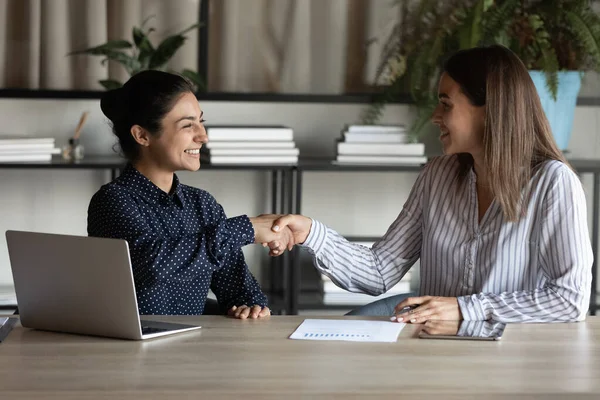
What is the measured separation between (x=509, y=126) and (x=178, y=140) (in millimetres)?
904

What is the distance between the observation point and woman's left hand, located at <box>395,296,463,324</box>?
2150 mm

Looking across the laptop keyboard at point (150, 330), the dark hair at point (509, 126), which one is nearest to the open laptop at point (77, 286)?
the laptop keyboard at point (150, 330)

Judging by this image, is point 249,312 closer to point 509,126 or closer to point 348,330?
point 348,330

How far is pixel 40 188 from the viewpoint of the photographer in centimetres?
400

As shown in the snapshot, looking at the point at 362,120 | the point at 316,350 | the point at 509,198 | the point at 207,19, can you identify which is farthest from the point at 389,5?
the point at 316,350

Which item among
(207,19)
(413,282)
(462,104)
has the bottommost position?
(413,282)

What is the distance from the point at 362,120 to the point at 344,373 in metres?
2.40

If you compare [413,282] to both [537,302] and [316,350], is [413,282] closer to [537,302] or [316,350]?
[537,302]

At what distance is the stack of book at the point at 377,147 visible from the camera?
12.2 feet

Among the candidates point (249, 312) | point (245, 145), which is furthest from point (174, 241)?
point (245, 145)

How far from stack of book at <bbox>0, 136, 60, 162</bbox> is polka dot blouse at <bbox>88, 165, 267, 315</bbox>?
1091 millimetres

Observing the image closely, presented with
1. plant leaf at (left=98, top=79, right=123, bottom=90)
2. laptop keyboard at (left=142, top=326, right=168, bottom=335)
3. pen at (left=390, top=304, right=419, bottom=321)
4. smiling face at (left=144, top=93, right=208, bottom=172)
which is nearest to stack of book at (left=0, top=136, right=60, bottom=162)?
plant leaf at (left=98, top=79, right=123, bottom=90)

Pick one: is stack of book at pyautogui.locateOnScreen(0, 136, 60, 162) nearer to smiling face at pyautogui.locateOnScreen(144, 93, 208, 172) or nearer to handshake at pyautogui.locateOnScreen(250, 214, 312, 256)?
smiling face at pyautogui.locateOnScreen(144, 93, 208, 172)

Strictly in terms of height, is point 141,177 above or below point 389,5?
below
